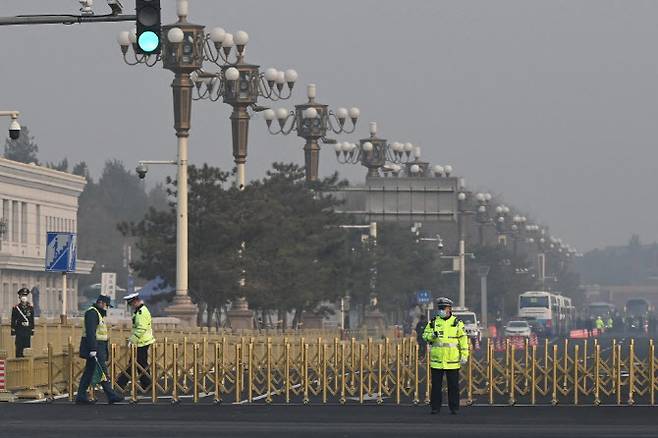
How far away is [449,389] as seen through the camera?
29.0m

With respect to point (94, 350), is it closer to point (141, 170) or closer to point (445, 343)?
point (445, 343)

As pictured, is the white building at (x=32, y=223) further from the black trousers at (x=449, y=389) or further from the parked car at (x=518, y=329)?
the black trousers at (x=449, y=389)

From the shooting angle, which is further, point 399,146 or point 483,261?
point 483,261

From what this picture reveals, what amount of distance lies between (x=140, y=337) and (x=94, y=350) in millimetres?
1419

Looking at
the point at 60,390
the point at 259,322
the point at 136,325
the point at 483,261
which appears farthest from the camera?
the point at 483,261

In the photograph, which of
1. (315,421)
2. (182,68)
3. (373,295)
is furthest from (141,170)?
(373,295)

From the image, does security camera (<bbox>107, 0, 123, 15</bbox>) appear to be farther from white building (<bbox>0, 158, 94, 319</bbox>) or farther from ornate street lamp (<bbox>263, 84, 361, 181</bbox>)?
white building (<bbox>0, 158, 94, 319</bbox>)

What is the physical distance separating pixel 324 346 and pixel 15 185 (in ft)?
305

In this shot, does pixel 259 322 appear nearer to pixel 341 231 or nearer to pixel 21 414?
pixel 341 231

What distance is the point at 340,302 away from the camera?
10094 centimetres

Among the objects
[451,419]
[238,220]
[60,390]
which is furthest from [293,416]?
[238,220]

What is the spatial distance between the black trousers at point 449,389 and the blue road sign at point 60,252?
1896 cm

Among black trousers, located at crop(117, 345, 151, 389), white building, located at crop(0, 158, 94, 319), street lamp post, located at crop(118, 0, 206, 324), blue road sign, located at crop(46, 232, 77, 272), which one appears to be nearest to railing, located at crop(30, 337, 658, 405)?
black trousers, located at crop(117, 345, 151, 389)

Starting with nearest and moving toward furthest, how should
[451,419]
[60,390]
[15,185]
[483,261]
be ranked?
[451,419] → [60,390] → [15,185] → [483,261]
